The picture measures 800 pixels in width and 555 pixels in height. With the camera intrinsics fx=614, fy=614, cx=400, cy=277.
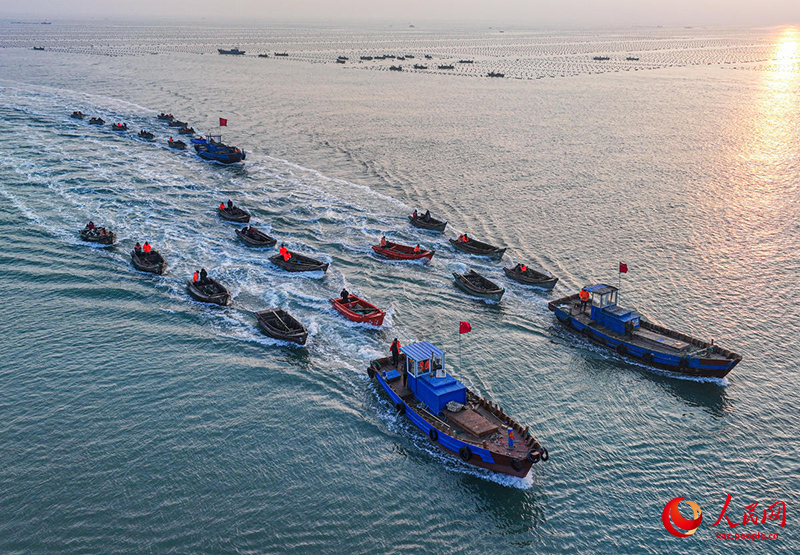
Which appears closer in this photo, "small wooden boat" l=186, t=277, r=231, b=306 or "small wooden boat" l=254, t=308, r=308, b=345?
"small wooden boat" l=254, t=308, r=308, b=345

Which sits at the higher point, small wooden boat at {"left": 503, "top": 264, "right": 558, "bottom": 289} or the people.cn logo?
small wooden boat at {"left": 503, "top": 264, "right": 558, "bottom": 289}

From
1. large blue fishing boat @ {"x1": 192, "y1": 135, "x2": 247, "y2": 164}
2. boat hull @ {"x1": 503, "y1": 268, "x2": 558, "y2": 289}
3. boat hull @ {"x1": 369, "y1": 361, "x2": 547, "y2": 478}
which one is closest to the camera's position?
boat hull @ {"x1": 369, "y1": 361, "x2": 547, "y2": 478}

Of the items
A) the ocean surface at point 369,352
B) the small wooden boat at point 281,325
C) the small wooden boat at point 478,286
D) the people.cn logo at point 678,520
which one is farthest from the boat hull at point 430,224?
the people.cn logo at point 678,520

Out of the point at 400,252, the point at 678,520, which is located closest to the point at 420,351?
the point at 678,520

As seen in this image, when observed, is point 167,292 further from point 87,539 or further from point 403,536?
point 403,536

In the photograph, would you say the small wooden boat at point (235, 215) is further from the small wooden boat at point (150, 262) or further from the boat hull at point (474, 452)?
the boat hull at point (474, 452)

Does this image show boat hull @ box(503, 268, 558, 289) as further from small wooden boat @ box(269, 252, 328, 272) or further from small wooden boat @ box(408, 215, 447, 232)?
small wooden boat @ box(269, 252, 328, 272)

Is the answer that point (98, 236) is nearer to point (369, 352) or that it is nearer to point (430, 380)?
point (369, 352)

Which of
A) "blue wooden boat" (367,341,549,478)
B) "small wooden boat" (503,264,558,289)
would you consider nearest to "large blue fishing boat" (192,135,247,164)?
"small wooden boat" (503,264,558,289)
